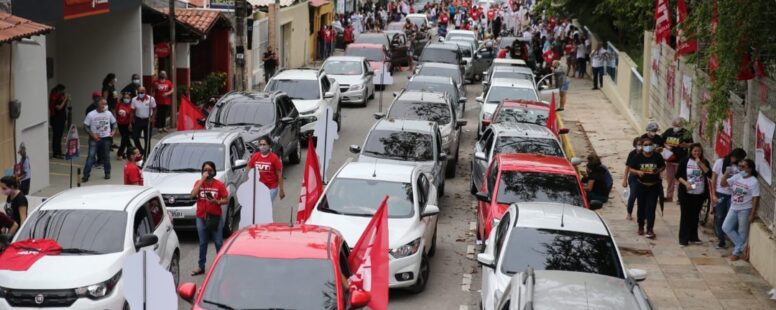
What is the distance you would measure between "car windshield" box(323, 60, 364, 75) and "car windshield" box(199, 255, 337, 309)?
83.1 ft

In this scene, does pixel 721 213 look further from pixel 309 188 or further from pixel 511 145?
pixel 309 188

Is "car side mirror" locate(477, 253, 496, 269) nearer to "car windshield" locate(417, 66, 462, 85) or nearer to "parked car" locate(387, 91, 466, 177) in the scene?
"parked car" locate(387, 91, 466, 177)

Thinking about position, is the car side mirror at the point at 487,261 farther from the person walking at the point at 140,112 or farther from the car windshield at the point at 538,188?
→ the person walking at the point at 140,112

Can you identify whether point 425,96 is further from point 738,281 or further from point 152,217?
point 152,217

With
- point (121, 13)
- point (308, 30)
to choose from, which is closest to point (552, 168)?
point (121, 13)

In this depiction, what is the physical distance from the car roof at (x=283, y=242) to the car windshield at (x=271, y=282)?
7 cm

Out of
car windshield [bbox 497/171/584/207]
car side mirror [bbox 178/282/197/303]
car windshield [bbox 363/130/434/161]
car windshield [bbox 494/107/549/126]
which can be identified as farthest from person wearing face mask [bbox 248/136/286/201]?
car windshield [bbox 494/107/549/126]

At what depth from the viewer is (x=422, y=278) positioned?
628 inches

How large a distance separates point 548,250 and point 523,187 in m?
4.43

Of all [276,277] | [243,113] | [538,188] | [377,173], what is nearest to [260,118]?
[243,113]

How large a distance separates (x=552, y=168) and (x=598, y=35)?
26734mm

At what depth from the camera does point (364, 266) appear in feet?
43.3

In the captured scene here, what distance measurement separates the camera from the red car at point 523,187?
1739 cm

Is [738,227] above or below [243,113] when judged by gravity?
below
